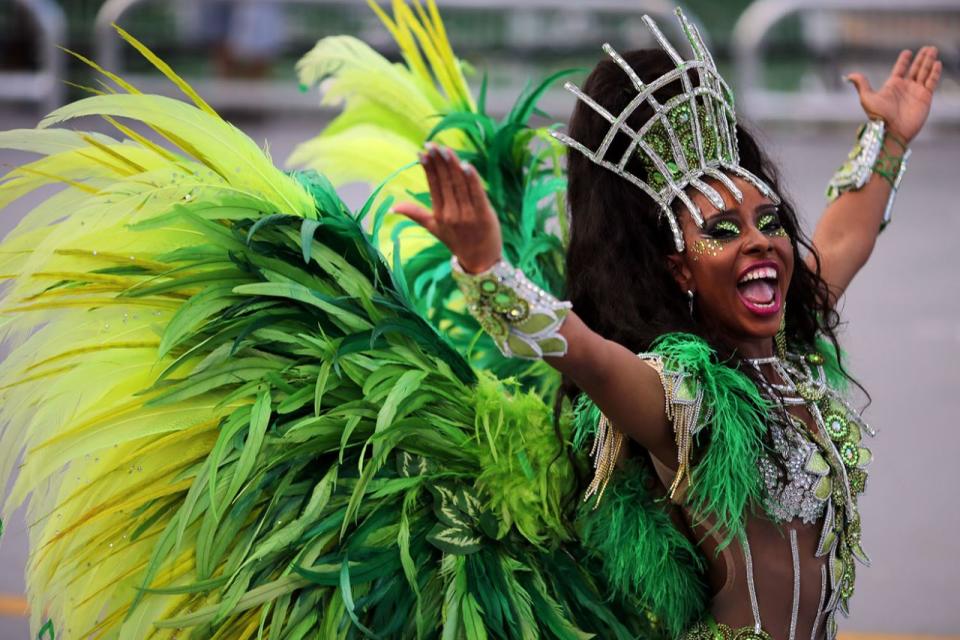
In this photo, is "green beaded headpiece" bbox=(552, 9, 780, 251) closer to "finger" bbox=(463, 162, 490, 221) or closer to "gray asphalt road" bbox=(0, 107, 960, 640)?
"gray asphalt road" bbox=(0, 107, 960, 640)

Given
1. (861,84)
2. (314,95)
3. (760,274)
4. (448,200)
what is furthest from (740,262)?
(314,95)

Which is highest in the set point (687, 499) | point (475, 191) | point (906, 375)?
point (475, 191)

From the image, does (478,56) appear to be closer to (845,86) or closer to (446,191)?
(845,86)

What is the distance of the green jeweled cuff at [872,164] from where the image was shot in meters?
3.02

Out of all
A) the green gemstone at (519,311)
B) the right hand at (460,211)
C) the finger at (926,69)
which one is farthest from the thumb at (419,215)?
the finger at (926,69)

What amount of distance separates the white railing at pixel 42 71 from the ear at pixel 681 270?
7.13m

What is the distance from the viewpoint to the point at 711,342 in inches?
92.7

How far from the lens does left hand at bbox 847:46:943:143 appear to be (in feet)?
10.0

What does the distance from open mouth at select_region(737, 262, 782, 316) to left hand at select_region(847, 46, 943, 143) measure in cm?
88

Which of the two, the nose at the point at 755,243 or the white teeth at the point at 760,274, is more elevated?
the nose at the point at 755,243

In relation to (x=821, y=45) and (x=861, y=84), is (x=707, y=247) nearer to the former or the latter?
(x=861, y=84)

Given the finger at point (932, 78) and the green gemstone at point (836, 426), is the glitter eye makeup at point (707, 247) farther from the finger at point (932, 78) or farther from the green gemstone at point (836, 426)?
the finger at point (932, 78)

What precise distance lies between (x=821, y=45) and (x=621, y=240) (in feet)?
24.7

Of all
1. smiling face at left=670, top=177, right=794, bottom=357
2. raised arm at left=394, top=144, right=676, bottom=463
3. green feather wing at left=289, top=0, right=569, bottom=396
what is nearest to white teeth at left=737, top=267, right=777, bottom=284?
smiling face at left=670, top=177, right=794, bottom=357
